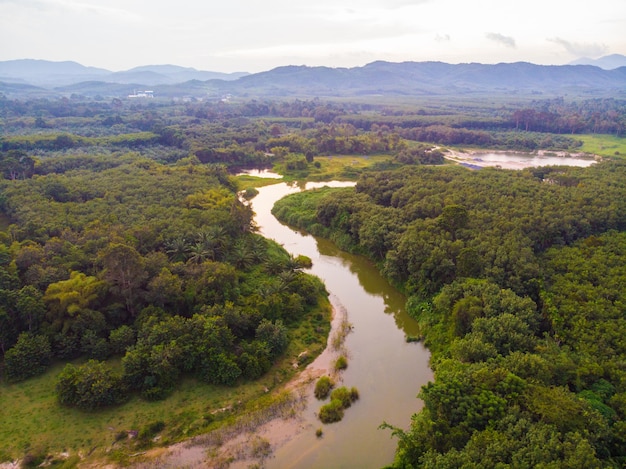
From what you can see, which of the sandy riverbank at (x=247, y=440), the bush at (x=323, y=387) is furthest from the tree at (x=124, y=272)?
the bush at (x=323, y=387)

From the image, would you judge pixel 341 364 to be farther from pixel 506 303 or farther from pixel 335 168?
pixel 335 168

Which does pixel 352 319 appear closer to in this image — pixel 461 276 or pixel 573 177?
pixel 461 276

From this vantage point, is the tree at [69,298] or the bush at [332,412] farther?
the tree at [69,298]

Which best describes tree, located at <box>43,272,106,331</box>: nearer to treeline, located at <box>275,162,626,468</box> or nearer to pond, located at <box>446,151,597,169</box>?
treeline, located at <box>275,162,626,468</box>

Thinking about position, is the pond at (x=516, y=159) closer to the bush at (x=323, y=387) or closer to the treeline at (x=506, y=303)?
the treeline at (x=506, y=303)

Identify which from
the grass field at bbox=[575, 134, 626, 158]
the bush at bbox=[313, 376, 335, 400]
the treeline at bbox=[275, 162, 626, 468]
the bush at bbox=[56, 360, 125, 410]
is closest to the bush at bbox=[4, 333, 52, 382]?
the bush at bbox=[56, 360, 125, 410]
